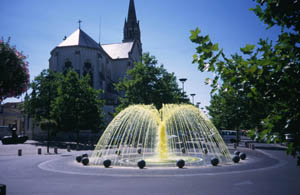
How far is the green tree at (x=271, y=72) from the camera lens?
371 cm

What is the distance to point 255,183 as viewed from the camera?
1076 cm

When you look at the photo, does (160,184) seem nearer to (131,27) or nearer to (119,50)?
(119,50)

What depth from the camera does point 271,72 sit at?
3832 mm

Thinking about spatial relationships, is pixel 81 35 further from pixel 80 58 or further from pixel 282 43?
pixel 282 43

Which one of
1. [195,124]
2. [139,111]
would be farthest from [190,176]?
[139,111]

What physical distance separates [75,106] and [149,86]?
12.2m

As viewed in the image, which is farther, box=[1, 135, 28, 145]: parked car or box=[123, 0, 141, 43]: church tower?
box=[123, 0, 141, 43]: church tower

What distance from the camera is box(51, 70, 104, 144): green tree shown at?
136 ft

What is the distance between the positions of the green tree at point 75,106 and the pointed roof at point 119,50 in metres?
37.4

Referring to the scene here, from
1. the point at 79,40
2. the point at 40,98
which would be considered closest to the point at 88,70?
the point at 79,40

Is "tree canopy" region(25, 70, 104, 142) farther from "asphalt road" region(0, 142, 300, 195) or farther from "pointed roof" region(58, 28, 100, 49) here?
"asphalt road" region(0, 142, 300, 195)

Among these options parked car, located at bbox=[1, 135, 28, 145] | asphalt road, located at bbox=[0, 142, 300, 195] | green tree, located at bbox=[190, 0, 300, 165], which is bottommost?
parked car, located at bbox=[1, 135, 28, 145]

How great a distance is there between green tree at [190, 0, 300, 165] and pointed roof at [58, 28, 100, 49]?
65260mm

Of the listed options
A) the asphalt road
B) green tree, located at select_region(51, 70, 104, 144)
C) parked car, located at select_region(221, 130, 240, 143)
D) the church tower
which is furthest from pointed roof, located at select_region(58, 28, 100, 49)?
the asphalt road
